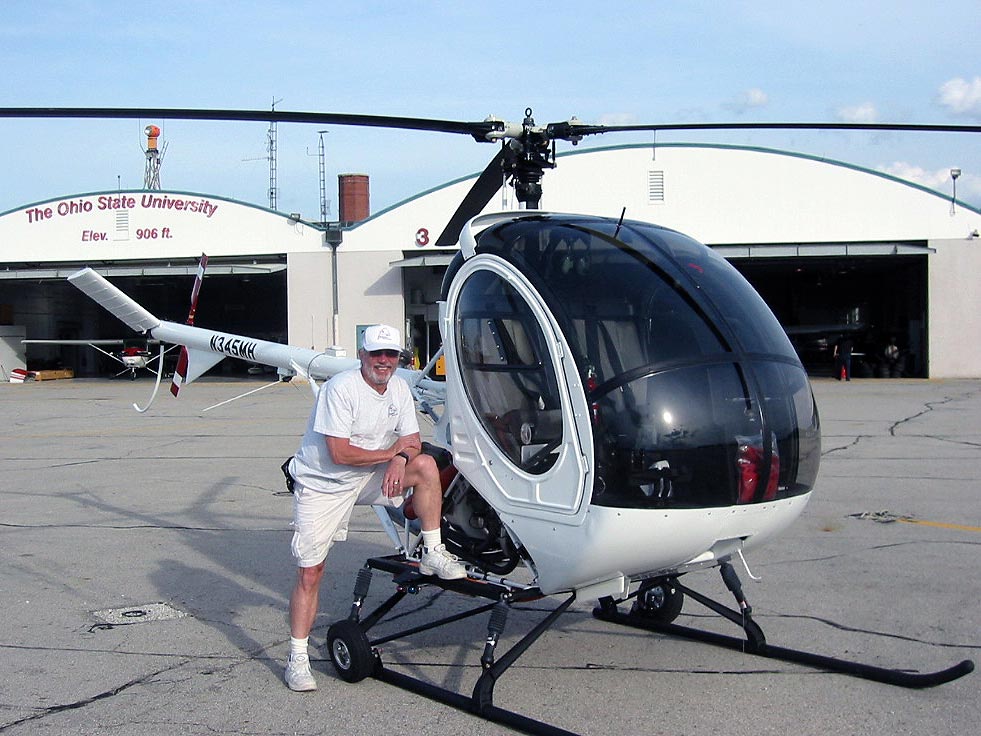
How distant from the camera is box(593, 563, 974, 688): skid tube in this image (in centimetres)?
486

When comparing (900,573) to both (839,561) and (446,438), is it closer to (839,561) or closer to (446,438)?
(839,561)

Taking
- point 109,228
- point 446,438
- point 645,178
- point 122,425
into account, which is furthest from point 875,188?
point 446,438

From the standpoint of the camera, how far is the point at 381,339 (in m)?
5.14

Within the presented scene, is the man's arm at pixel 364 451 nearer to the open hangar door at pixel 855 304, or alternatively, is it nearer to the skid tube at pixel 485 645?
the skid tube at pixel 485 645

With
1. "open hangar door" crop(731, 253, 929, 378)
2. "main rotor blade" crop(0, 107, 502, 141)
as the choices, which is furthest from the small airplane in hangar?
"open hangar door" crop(731, 253, 929, 378)

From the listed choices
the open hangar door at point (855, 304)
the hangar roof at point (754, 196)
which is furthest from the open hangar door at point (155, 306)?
the open hangar door at point (855, 304)

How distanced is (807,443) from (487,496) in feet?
5.10

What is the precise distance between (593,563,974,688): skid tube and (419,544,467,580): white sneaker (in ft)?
3.62

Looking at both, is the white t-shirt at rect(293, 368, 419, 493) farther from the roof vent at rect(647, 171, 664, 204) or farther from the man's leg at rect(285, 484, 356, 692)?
the roof vent at rect(647, 171, 664, 204)

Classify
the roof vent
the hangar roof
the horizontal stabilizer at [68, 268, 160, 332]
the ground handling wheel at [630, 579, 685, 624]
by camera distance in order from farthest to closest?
the roof vent → the hangar roof → the horizontal stabilizer at [68, 268, 160, 332] → the ground handling wheel at [630, 579, 685, 624]

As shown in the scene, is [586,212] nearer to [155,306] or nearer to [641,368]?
[641,368]

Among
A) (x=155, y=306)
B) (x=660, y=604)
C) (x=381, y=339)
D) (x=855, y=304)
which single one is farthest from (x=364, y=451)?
(x=155, y=306)

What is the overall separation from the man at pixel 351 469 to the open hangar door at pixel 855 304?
80.3 ft

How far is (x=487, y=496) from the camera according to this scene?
4922 millimetres
